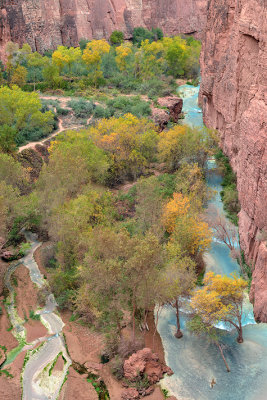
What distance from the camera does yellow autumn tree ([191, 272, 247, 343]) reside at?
22484 mm

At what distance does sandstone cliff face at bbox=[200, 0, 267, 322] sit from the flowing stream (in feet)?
6.05

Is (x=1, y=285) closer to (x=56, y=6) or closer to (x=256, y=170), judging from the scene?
(x=256, y=170)

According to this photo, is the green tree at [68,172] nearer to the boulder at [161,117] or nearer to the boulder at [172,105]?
the boulder at [161,117]

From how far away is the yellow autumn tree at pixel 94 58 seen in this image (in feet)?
207

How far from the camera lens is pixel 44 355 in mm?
24781

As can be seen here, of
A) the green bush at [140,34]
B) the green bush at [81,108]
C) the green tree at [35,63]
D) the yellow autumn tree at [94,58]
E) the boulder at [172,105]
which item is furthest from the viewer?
the green bush at [140,34]

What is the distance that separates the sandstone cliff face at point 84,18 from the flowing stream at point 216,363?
179ft

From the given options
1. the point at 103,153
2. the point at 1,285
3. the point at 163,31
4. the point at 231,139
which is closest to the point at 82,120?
the point at 103,153

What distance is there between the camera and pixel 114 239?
2486 centimetres

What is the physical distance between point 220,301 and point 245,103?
1741cm

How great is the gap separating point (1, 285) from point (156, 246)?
12131 mm

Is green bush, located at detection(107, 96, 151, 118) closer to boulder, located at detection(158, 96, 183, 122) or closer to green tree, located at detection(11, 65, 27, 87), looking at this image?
boulder, located at detection(158, 96, 183, 122)

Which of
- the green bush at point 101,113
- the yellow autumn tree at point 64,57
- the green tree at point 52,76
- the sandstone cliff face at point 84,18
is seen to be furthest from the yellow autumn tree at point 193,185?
the sandstone cliff face at point 84,18

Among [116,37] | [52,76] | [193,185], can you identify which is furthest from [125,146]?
[116,37]
